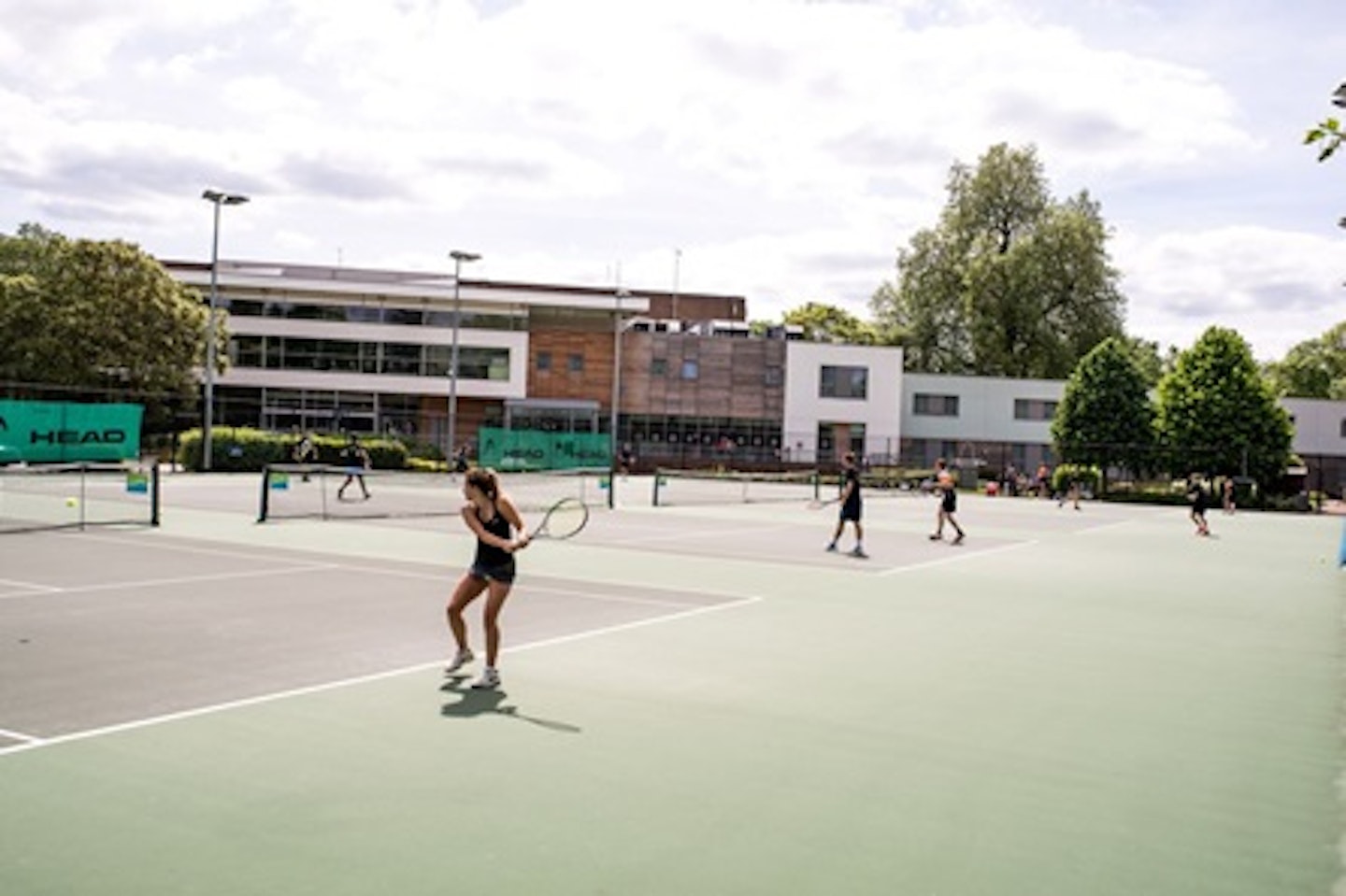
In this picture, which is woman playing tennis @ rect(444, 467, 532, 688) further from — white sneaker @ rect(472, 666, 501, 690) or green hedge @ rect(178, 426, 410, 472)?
green hedge @ rect(178, 426, 410, 472)

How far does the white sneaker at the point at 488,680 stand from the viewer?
9.05 m

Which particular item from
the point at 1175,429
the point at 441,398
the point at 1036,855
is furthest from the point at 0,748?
the point at 441,398

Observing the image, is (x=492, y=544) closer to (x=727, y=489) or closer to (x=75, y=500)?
(x=75, y=500)

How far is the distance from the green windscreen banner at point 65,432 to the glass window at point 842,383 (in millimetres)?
41763

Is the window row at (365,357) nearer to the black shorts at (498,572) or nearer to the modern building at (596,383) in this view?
the modern building at (596,383)

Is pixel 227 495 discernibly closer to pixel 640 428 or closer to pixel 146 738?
pixel 146 738

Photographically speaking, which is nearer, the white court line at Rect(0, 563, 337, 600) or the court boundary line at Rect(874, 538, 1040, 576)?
the white court line at Rect(0, 563, 337, 600)

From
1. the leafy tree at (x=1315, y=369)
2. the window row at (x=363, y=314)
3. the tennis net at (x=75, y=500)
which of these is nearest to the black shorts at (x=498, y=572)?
the tennis net at (x=75, y=500)

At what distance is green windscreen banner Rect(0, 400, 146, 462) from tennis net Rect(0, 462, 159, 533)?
166 cm

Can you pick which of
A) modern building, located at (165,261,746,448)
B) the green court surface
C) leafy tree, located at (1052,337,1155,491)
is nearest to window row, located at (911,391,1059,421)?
leafy tree, located at (1052,337,1155,491)

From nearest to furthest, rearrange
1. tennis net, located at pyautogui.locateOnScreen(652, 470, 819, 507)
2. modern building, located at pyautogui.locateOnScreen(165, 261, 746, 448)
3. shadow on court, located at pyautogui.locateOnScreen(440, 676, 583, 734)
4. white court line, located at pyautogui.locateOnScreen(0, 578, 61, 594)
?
shadow on court, located at pyautogui.locateOnScreen(440, 676, 583, 734), white court line, located at pyautogui.locateOnScreen(0, 578, 61, 594), tennis net, located at pyautogui.locateOnScreen(652, 470, 819, 507), modern building, located at pyautogui.locateOnScreen(165, 261, 746, 448)

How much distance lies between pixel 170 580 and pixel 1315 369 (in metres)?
112

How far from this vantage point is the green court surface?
5.42m

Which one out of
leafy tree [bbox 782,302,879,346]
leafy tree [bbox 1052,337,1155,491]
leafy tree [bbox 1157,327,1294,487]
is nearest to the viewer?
leafy tree [bbox 1157,327,1294,487]
